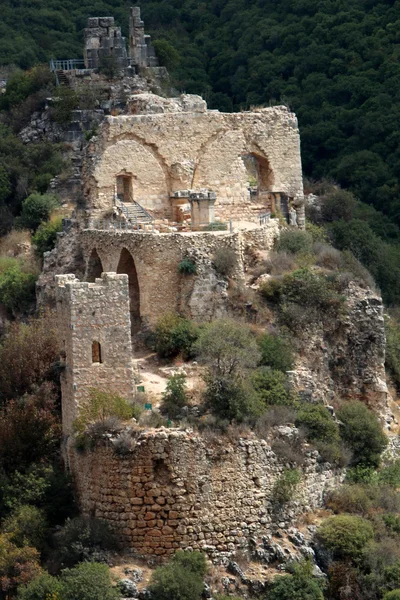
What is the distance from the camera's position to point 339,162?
6188 cm

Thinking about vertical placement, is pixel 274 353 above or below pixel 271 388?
above

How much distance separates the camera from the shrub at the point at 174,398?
3981 centimetres

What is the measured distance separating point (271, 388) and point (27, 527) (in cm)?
492

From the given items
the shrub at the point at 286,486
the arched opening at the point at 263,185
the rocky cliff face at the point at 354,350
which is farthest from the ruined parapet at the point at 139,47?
the shrub at the point at 286,486

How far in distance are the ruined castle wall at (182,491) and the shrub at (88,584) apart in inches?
38.2

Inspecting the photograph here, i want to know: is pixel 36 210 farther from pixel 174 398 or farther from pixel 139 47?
pixel 139 47

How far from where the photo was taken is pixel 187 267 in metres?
43.2

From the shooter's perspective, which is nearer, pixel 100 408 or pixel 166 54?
pixel 100 408

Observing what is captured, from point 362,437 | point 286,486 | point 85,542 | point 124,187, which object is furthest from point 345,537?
point 124,187

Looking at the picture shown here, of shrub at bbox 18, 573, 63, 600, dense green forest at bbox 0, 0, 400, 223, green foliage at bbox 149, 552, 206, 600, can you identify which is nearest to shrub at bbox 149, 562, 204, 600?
green foliage at bbox 149, 552, 206, 600

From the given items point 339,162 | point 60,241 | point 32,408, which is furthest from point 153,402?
point 339,162

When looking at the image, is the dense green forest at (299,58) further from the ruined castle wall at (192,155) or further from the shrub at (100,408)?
the shrub at (100,408)

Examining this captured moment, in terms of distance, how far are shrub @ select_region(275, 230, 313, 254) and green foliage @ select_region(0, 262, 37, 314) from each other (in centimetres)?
514

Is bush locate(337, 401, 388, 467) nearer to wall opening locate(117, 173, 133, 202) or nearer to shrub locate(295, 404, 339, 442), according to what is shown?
shrub locate(295, 404, 339, 442)
